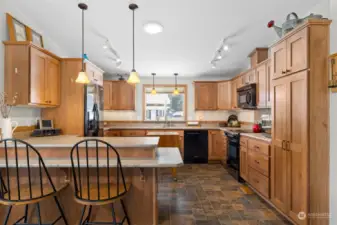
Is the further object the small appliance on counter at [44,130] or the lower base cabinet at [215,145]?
the lower base cabinet at [215,145]

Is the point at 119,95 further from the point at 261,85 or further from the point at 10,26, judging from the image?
the point at 261,85

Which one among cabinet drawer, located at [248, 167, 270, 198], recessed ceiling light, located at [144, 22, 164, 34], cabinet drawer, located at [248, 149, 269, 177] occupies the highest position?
recessed ceiling light, located at [144, 22, 164, 34]

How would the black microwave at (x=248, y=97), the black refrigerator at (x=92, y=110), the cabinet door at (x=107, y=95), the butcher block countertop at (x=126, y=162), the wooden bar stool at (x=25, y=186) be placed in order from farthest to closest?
the cabinet door at (x=107, y=95) < the black microwave at (x=248, y=97) < the black refrigerator at (x=92, y=110) < the butcher block countertop at (x=126, y=162) < the wooden bar stool at (x=25, y=186)

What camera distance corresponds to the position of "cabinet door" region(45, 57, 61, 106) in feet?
9.79

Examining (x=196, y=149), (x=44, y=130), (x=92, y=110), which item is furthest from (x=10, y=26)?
(x=196, y=149)

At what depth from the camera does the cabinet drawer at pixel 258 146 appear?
2.77 meters

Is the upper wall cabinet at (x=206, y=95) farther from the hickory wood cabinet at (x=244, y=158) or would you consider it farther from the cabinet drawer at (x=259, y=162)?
the cabinet drawer at (x=259, y=162)

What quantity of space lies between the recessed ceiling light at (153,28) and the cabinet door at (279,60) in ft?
5.30

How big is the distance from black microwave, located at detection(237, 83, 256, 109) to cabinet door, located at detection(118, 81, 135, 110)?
296 cm

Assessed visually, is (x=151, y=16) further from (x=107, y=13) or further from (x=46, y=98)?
(x=46, y=98)

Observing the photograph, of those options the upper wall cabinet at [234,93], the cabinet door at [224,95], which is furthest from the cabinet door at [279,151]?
the cabinet door at [224,95]

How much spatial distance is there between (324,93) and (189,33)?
2003 mm

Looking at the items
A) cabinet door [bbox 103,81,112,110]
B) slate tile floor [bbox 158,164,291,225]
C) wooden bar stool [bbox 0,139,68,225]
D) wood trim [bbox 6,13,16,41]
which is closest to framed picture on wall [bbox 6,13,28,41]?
wood trim [bbox 6,13,16,41]

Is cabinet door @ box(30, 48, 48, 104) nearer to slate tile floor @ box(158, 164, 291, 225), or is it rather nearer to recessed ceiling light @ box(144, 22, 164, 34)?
recessed ceiling light @ box(144, 22, 164, 34)
